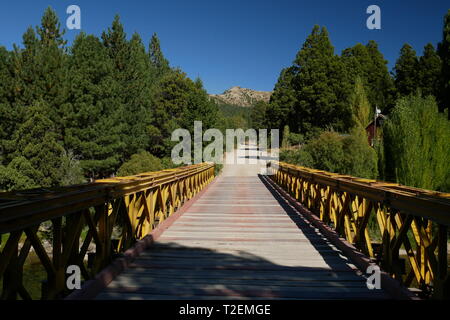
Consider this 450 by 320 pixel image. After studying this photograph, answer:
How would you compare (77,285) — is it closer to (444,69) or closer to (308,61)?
(444,69)

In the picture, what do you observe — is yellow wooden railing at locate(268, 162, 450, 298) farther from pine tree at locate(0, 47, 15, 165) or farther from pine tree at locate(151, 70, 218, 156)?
pine tree at locate(151, 70, 218, 156)

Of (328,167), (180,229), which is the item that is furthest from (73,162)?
(180,229)

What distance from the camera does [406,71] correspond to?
3922cm

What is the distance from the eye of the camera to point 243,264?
4250 mm

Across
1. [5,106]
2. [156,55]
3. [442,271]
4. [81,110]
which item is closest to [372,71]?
[156,55]

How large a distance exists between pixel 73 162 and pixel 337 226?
70.6 ft

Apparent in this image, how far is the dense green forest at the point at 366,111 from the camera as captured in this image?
15.2 metres

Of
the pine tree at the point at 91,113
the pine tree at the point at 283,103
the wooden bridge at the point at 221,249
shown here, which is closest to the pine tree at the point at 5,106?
the pine tree at the point at 91,113

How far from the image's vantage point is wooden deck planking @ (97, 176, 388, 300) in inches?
131

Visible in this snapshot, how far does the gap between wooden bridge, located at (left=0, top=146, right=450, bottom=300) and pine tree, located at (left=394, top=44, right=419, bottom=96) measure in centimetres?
3812

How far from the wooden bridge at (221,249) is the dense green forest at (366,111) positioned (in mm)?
11203

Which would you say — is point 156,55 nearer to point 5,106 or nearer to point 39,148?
point 5,106

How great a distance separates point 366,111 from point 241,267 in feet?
105

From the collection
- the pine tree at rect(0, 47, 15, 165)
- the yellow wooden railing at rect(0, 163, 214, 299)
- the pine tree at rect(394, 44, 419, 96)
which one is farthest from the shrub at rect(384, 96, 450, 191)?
the pine tree at rect(394, 44, 419, 96)
